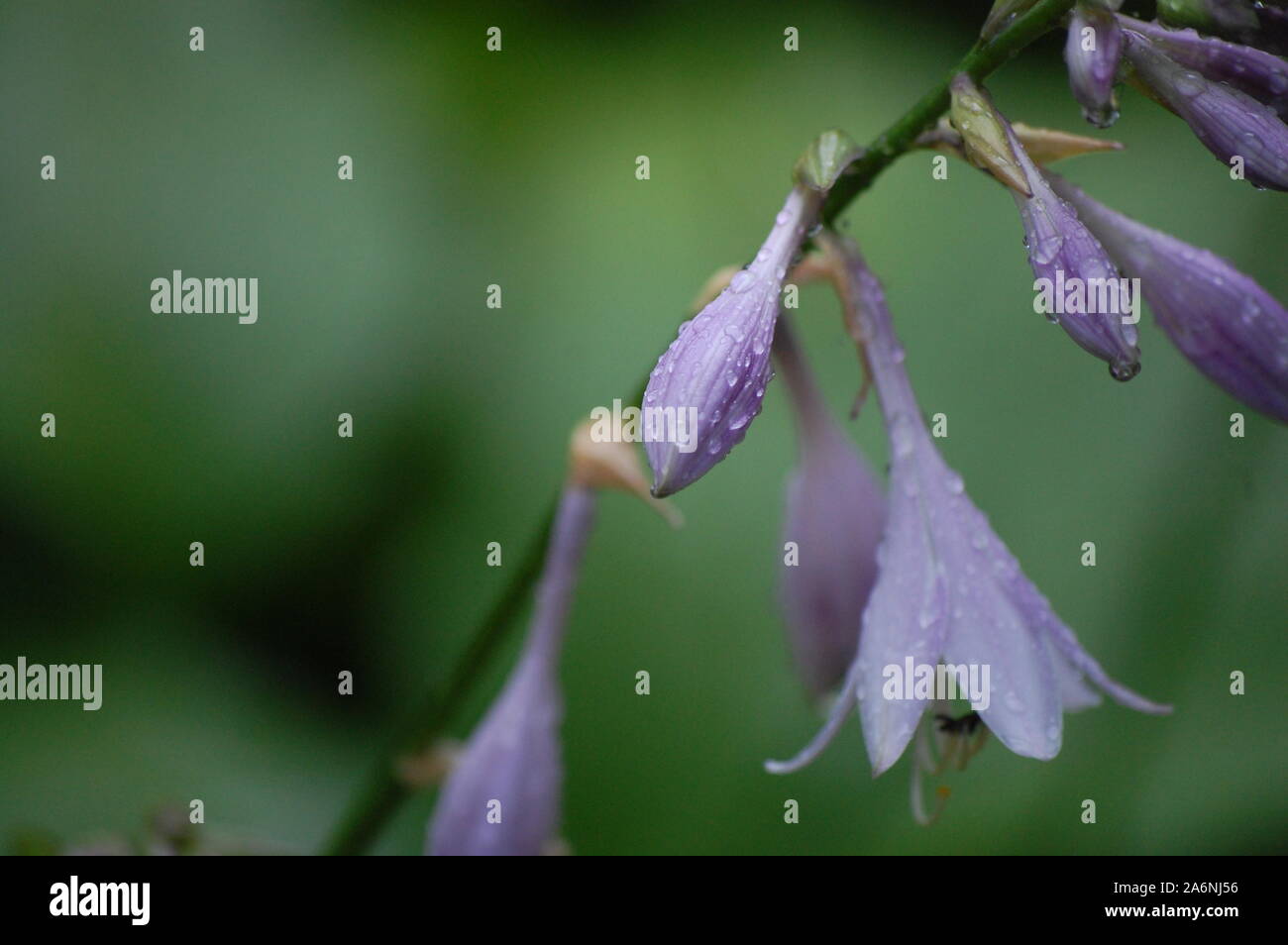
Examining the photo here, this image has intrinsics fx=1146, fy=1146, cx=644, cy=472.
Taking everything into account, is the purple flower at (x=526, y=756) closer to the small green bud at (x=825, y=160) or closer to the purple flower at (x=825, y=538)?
the purple flower at (x=825, y=538)

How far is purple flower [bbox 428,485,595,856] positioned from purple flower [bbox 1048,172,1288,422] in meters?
0.70

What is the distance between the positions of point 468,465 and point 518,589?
0.94 meters

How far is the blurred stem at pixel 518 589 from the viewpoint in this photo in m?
1.04

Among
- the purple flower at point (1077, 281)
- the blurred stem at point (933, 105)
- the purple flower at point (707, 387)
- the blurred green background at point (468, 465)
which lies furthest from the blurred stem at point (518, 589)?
the blurred green background at point (468, 465)

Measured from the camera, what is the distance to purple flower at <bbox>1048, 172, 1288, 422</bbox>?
1061 millimetres

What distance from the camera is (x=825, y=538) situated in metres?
1.50

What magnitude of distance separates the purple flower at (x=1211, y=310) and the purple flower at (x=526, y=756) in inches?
27.6

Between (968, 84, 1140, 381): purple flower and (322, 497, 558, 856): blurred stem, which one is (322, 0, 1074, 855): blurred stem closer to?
(322, 497, 558, 856): blurred stem

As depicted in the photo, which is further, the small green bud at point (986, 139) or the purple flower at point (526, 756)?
the purple flower at point (526, 756)

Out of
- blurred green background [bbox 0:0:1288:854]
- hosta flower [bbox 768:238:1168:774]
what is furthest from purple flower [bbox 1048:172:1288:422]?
blurred green background [bbox 0:0:1288:854]

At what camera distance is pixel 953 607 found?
112 centimetres

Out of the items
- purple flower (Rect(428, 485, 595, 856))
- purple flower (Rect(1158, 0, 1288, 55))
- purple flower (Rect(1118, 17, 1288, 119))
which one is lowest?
purple flower (Rect(428, 485, 595, 856))

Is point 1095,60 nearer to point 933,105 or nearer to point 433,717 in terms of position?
point 933,105
